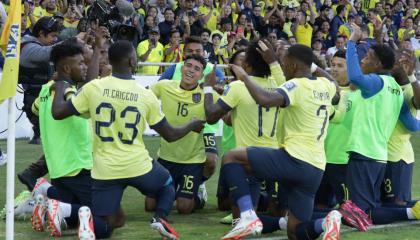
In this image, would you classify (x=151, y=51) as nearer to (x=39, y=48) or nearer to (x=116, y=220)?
(x=39, y=48)

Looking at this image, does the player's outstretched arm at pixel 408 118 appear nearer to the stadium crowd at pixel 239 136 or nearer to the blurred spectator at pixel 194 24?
the stadium crowd at pixel 239 136

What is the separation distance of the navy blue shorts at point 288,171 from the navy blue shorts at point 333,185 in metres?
1.68

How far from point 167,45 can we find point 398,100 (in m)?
11.8

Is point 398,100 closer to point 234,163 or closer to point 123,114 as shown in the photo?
point 234,163

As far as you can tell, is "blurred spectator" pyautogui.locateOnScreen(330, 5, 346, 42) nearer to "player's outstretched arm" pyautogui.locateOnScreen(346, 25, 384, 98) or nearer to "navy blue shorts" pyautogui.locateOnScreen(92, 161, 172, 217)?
"player's outstretched arm" pyautogui.locateOnScreen(346, 25, 384, 98)

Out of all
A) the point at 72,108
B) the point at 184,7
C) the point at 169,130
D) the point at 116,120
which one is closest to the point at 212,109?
the point at 169,130

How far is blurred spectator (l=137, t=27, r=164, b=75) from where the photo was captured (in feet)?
64.4

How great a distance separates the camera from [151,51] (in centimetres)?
2009

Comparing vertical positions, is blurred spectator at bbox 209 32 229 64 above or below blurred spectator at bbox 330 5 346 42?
below

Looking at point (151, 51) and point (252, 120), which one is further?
point (151, 51)

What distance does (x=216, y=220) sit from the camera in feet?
32.9

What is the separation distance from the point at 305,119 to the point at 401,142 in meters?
2.06

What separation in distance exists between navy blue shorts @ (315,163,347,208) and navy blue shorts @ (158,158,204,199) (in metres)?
1.36

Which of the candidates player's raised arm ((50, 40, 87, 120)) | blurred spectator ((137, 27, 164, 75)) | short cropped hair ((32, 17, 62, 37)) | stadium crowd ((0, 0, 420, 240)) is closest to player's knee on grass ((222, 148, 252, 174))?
stadium crowd ((0, 0, 420, 240))
